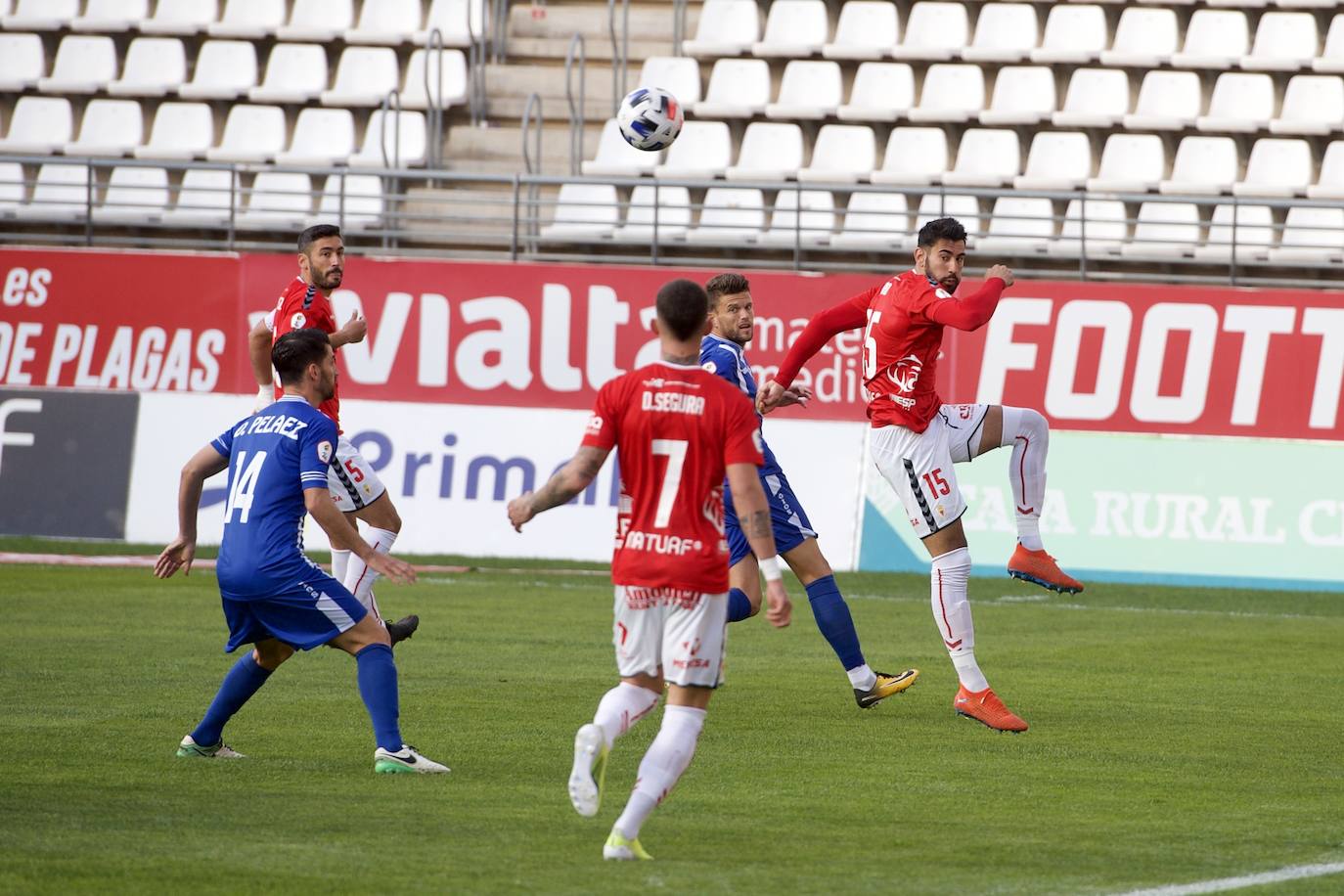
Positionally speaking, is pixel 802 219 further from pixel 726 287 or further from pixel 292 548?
pixel 292 548

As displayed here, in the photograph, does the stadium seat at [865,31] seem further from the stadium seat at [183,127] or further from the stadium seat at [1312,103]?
the stadium seat at [183,127]

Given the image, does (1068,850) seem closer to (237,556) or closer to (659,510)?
(659,510)

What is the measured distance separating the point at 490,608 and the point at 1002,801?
745 centimetres

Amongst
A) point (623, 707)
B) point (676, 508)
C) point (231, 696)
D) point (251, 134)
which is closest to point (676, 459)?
point (676, 508)

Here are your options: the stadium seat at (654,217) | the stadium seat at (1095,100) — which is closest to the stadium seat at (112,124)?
the stadium seat at (654,217)

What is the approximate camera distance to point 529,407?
18.2 m

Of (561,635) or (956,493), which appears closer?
(956,493)

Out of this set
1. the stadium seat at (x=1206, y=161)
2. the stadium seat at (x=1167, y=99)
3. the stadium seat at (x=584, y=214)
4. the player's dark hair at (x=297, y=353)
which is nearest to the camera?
the player's dark hair at (x=297, y=353)

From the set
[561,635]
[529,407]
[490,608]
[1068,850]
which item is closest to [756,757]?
[1068,850]

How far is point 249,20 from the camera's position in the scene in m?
24.1

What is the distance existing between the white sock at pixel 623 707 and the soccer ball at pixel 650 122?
838 centimetres

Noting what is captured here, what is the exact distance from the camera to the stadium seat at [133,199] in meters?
21.3

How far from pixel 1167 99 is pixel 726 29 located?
5.29 m

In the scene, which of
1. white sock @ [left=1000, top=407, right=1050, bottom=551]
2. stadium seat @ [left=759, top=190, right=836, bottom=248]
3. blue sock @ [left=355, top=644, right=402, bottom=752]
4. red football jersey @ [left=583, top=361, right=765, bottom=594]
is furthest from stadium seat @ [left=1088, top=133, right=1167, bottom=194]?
red football jersey @ [left=583, top=361, right=765, bottom=594]
